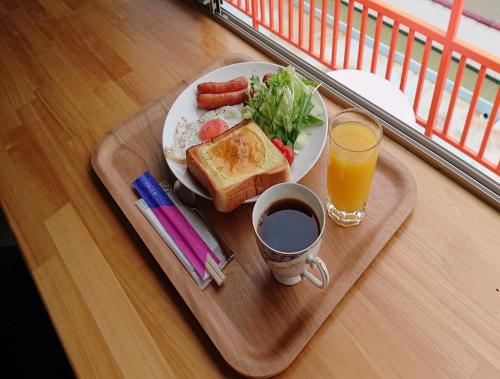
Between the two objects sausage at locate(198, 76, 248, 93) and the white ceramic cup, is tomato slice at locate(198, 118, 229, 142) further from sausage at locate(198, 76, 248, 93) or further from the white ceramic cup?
the white ceramic cup

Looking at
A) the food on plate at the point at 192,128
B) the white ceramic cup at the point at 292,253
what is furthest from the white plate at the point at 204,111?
the white ceramic cup at the point at 292,253

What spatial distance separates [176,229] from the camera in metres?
0.78

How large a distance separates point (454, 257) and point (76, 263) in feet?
2.20

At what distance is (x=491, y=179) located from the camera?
0.80 meters

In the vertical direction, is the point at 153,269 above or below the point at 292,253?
below

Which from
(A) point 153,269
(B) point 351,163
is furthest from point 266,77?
(A) point 153,269

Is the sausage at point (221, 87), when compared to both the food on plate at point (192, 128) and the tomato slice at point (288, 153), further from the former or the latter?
the tomato slice at point (288, 153)

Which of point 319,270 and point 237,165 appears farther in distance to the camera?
point 237,165

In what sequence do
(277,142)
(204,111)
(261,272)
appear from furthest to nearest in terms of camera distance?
(204,111), (277,142), (261,272)

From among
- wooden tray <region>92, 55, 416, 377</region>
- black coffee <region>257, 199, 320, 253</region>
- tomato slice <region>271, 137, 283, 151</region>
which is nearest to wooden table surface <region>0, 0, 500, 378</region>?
wooden tray <region>92, 55, 416, 377</region>

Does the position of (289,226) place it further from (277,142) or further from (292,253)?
(277,142)

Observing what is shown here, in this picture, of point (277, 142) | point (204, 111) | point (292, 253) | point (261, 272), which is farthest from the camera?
point (204, 111)

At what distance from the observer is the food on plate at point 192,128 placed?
875mm

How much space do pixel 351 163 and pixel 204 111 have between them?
0.40 meters
